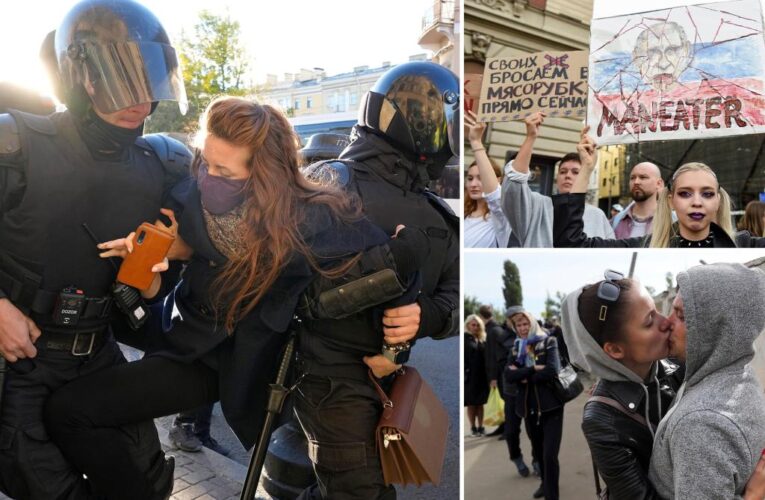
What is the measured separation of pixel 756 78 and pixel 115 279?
2724 millimetres

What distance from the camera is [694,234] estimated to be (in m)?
3.03

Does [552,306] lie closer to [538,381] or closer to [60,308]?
[538,381]

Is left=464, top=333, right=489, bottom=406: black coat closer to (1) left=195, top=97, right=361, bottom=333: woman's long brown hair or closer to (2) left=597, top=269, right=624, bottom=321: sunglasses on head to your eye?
(2) left=597, top=269, right=624, bottom=321: sunglasses on head

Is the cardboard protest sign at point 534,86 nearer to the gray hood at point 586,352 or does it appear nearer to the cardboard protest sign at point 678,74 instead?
the cardboard protest sign at point 678,74

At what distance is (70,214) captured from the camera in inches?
81.6

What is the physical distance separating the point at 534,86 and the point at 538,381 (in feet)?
7.11

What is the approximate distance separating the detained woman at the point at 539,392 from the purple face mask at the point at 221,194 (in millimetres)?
2739

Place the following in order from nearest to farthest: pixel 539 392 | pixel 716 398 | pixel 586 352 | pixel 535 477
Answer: pixel 716 398
pixel 586 352
pixel 539 392
pixel 535 477

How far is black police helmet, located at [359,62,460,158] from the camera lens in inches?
88.9

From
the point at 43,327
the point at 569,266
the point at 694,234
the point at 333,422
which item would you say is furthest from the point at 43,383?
the point at 694,234

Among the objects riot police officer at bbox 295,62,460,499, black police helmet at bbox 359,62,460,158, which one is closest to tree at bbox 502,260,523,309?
riot police officer at bbox 295,62,460,499

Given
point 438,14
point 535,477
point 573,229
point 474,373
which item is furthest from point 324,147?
point 438,14

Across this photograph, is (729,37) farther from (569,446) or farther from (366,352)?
(569,446)

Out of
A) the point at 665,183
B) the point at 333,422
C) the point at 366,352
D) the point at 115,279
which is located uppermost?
the point at 665,183
